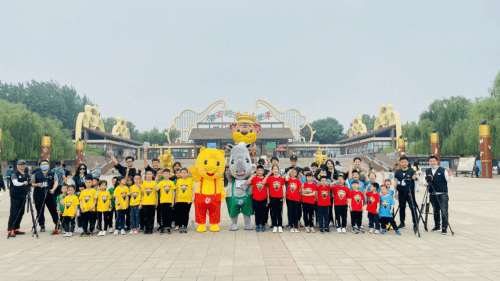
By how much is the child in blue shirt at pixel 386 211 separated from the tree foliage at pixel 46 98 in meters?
53.6

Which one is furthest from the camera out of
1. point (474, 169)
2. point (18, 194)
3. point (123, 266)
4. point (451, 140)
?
point (451, 140)

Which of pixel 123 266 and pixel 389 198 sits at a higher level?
pixel 389 198

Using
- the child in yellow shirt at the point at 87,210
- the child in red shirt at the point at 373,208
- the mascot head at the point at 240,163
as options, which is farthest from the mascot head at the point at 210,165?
the child in red shirt at the point at 373,208

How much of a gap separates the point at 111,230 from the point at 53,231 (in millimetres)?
1175

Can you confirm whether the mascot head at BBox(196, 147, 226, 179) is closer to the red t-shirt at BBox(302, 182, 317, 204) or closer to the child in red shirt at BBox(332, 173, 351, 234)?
the red t-shirt at BBox(302, 182, 317, 204)

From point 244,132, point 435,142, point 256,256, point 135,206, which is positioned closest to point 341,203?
point 256,256

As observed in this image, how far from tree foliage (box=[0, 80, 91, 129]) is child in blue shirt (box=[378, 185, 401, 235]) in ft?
176

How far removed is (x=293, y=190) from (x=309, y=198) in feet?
1.28

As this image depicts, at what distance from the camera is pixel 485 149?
23.7 metres

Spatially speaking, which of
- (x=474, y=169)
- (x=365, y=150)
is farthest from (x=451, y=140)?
(x=365, y=150)

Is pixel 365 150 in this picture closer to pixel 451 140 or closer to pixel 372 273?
pixel 451 140

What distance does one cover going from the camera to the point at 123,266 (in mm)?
4496

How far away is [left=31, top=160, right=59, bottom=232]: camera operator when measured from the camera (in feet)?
22.4

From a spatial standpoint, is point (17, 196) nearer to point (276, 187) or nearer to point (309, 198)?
point (276, 187)
